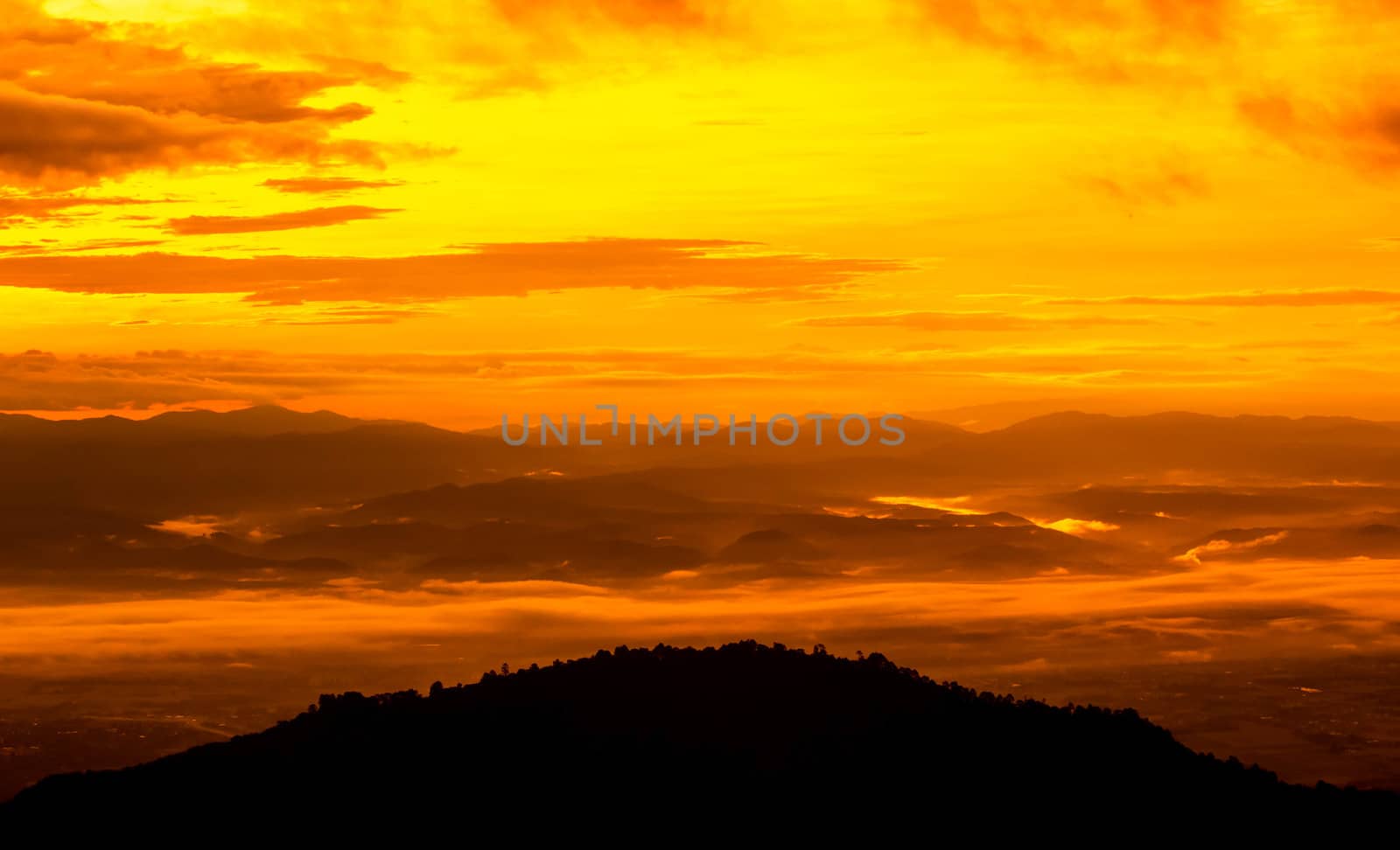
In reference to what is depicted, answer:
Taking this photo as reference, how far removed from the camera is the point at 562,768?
32375 mm

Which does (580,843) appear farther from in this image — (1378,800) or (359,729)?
(1378,800)

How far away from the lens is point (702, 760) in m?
32.2

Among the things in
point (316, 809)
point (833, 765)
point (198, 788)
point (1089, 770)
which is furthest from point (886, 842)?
point (198, 788)

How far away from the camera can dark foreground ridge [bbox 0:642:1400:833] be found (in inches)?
1230

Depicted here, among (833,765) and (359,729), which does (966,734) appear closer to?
(833,765)

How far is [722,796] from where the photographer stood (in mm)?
31016

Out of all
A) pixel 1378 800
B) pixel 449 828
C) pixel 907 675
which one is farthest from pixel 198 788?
pixel 1378 800

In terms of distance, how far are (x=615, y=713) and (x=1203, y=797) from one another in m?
12.0

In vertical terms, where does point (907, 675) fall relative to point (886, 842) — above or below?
above

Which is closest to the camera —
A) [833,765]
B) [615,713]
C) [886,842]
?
[886,842]

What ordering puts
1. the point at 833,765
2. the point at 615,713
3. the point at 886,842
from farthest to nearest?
the point at 615,713 < the point at 833,765 < the point at 886,842

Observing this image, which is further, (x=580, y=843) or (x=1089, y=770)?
(x=1089, y=770)

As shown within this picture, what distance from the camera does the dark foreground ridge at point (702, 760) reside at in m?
31.2

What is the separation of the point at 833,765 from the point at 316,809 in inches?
395
